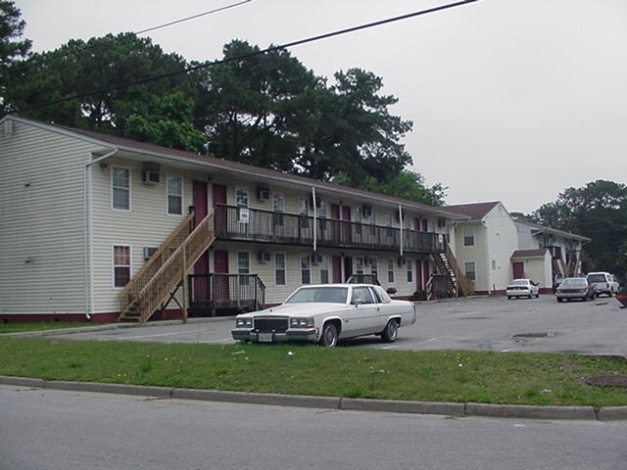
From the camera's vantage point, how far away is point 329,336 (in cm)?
1584

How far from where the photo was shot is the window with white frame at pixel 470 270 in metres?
60.6

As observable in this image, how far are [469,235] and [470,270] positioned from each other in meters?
2.84

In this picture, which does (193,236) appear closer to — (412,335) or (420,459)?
(412,335)

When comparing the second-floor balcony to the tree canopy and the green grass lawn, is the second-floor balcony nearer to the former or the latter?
the tree canopy

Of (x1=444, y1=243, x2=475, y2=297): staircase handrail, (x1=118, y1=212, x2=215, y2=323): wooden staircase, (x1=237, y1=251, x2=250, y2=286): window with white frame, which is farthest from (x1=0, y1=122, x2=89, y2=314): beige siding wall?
(x1=444, y1=243, x2=475, y2=297): staircase handrail

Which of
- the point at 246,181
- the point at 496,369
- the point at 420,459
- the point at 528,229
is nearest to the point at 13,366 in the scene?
the point at 496,369

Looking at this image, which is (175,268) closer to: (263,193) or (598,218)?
(263,193)

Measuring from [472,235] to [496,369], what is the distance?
50.0 metres

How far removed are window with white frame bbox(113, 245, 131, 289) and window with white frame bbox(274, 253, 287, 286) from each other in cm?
971

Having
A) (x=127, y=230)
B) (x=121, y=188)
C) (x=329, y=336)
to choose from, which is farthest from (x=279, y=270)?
(x=329, y=336)

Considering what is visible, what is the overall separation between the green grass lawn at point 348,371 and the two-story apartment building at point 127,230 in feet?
38.1

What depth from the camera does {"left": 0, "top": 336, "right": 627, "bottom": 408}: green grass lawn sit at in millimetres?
10320

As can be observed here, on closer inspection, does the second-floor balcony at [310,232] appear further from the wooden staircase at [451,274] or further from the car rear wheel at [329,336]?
the car rear wheel at [329,336]

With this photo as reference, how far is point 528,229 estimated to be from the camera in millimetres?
72625
